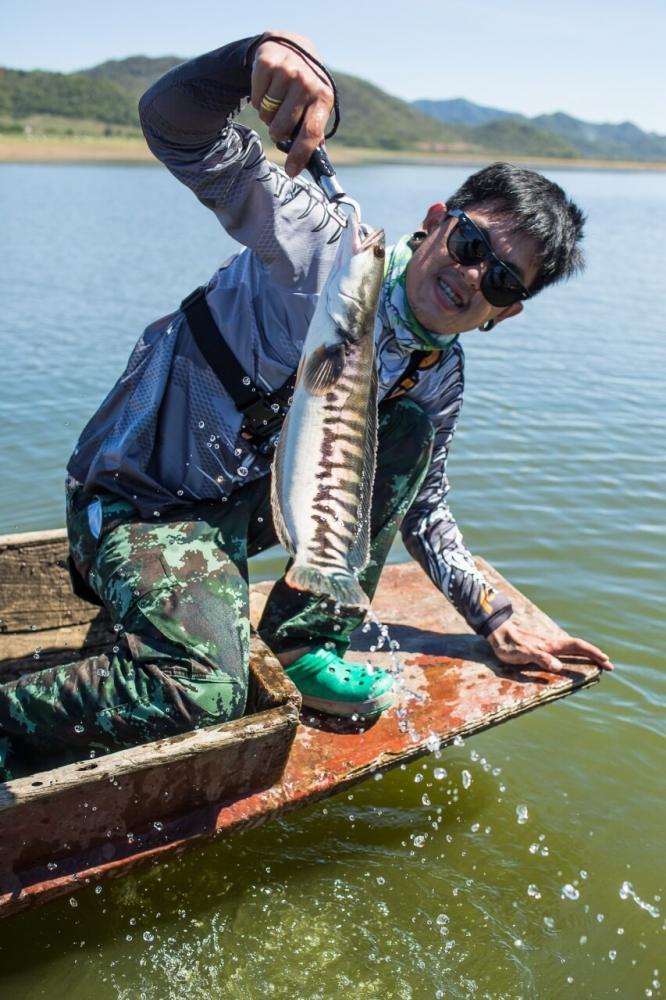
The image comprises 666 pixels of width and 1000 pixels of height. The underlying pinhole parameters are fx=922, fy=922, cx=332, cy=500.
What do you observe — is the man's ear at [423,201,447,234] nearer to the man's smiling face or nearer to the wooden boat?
the man's smiling face

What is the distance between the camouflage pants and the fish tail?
89 cm

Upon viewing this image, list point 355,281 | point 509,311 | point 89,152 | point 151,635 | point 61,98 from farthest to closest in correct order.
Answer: point 61,98 < point 89,152 < point 509,311 < point 151,635 < point 355,281

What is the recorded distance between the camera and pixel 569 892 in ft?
12.7

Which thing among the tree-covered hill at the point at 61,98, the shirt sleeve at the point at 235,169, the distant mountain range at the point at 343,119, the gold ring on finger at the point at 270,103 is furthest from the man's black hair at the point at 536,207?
the tree-covered hill at the point at 61,98

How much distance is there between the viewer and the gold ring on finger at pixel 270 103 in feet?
8.23

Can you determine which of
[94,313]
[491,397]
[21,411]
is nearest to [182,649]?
[21,411]

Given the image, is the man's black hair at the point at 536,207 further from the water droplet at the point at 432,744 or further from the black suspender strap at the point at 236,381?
the water droplet at the point at 432,744

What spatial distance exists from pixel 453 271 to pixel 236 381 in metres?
0.87

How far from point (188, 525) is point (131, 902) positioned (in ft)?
4.95

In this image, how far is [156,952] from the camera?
11.2 ft

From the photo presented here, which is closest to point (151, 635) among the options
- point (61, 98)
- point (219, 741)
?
point (219, 741)

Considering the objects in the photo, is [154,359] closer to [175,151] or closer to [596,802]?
[175,151]

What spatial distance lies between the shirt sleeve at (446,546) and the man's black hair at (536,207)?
2.60 ft

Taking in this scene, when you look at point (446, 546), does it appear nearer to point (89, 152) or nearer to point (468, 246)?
point (468, 246)
